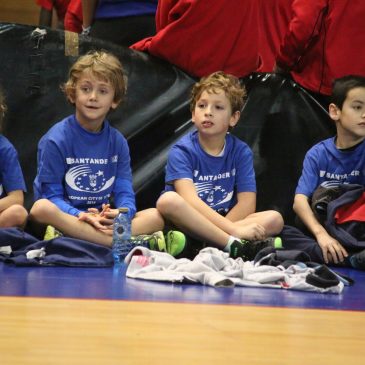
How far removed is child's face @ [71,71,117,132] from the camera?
341cm

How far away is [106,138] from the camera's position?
3504 mm

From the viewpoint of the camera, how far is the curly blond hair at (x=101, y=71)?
3422mm

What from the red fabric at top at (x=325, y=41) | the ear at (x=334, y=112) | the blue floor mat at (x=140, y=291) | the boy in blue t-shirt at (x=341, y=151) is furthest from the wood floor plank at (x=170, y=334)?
the red fabric at top at (x=325, y=41)

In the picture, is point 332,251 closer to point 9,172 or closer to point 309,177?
point 309,177

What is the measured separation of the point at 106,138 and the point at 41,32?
1.81ft

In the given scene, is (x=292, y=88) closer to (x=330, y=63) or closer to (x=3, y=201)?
(x=330, y=63)

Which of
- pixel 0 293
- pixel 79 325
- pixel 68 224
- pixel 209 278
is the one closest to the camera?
pixel 79 325

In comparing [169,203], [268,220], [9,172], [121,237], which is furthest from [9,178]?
[268,220]

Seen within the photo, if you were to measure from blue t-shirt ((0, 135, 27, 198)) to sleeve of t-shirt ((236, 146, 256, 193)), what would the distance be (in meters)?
0.83

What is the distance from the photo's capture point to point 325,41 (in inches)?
150

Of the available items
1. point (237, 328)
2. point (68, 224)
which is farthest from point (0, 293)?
point (68, 224)

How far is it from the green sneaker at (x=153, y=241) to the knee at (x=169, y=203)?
10 cm

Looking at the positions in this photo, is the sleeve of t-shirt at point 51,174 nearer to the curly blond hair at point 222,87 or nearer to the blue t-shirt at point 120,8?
the curly blond hair at point 222,87

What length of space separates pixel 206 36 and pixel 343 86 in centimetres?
62
